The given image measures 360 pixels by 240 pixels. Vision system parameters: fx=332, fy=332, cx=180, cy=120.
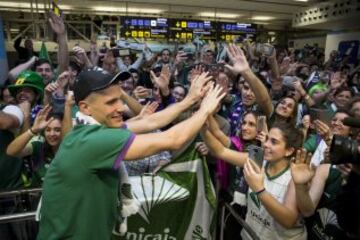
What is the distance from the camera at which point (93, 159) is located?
139 centimetres

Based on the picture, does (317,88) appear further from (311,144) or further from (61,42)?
(61,42)

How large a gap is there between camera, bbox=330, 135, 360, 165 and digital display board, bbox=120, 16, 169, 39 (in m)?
10.1

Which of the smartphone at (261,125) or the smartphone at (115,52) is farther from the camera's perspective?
the smartphone at (115,52)

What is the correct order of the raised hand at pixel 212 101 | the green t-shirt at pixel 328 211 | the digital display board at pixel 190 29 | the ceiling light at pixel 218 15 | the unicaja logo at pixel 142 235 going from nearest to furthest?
the raised hand at pixel 212 101
the green t-shirt at pixel 328 211
the unicaja logo at pixel 142 235
the digital display board at pixel 190 29
the ceiling light at pixel 218 15

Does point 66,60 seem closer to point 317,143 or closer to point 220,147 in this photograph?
point 220,147

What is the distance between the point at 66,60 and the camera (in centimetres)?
398

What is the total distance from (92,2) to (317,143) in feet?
32.0

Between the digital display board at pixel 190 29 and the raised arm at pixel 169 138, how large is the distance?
9.89m

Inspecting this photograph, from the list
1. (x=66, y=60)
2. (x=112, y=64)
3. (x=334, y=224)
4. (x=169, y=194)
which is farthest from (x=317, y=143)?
(x=112, y=64)

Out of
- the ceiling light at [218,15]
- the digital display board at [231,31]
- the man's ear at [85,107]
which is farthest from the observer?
the ceiling light at [218,15]

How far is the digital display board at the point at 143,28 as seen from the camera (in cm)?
1075

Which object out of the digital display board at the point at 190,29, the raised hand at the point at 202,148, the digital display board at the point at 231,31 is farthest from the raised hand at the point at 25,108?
the digital display board at the point at 231,31

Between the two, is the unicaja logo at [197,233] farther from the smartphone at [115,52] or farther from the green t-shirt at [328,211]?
the smartphone at [115,52]

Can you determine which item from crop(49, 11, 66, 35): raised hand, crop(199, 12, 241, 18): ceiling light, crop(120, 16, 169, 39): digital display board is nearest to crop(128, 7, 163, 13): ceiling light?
crop(120, 16, 169, 39): digital display board
